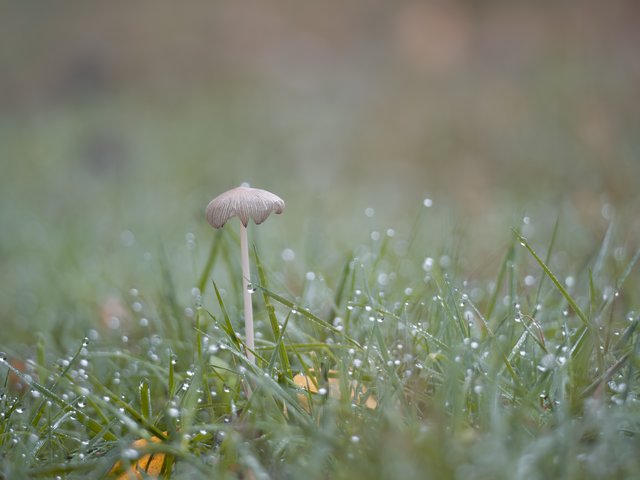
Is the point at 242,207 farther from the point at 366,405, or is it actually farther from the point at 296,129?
the point at 296,129

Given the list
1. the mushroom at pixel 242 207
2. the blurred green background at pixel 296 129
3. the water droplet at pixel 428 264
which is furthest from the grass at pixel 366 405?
the blurred green background at pixel 296 129

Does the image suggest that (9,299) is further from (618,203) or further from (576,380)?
(618,203)

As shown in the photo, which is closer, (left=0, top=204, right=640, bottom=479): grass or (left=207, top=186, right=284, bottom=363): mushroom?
(left=0, top=204, right=640, bottom=479): grass

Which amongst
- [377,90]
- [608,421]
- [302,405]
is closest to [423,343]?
[302,405]

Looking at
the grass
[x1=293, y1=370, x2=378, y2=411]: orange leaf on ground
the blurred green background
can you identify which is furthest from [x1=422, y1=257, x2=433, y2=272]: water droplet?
the blurred green background

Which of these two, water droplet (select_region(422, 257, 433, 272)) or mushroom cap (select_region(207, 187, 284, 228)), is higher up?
water droplet (select_region(422, 257, 433, 272))

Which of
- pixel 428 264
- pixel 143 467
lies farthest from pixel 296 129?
pixel 143 467

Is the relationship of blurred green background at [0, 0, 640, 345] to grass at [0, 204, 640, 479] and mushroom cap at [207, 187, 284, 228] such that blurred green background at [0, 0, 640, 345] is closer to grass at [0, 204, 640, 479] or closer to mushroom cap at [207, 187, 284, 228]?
grass at [0, 204, 640, 479]

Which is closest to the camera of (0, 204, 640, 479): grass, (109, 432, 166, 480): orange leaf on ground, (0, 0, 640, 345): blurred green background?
(0, 204, 640, 479): grass

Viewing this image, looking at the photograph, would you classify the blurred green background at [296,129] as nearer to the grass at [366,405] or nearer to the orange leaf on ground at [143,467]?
the grass at [366,405]
